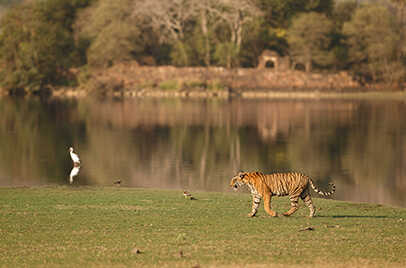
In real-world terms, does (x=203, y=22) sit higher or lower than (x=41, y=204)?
higher

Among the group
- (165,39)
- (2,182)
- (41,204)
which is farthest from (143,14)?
(41,204)

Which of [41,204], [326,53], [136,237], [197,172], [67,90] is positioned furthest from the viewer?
[67,90]

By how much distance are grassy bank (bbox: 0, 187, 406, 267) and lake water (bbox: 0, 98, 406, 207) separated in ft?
20.4

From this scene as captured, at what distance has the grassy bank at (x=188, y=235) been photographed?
10516mm

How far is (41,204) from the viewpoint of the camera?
15.9m

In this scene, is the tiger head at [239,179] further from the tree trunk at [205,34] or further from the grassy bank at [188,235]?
the tree trunk at [205,34]

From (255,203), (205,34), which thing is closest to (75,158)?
(255,203)

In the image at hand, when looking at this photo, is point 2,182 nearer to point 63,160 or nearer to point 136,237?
point 63,160

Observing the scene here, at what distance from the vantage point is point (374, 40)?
9031 cm

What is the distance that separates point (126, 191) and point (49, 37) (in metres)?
76.5

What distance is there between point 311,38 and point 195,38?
16193mm

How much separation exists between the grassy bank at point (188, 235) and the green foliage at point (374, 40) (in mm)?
76470

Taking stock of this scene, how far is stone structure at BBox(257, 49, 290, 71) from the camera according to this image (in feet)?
301

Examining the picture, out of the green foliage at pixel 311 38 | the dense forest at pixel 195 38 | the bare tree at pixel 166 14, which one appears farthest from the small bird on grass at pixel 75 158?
the bare tree at pixel 166 14
